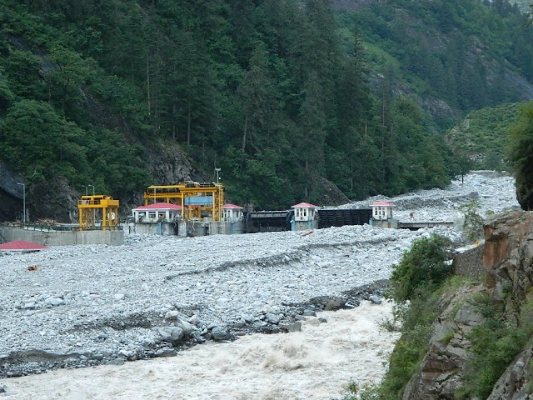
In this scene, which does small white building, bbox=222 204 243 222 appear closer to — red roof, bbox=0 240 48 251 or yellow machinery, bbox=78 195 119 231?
yellow machinery, bbox=78 195 119 231

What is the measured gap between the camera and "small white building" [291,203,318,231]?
200ft

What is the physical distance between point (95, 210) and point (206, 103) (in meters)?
21.6

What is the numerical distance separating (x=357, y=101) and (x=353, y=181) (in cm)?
1088

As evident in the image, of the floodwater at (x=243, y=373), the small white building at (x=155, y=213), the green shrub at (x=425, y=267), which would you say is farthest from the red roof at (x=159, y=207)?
the green shrub at (x=425, y=267)

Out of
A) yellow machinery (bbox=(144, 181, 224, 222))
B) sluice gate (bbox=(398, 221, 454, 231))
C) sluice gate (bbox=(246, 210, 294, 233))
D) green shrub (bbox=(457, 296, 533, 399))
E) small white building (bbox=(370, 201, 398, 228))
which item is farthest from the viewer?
sluice gate (bbox=(246, 210, 294, 233))

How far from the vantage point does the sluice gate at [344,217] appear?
6078 cm

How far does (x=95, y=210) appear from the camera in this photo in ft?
185

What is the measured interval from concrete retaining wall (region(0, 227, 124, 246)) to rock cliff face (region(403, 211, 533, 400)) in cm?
3527

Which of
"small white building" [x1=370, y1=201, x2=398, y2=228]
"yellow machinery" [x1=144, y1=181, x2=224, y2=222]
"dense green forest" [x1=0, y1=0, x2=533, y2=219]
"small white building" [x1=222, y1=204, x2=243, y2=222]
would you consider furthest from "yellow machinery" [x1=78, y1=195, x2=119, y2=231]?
"small white building" [x1=370, y1=201, x2=398, y2=228]

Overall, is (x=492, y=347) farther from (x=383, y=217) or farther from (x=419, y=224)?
(x=383, y=217)

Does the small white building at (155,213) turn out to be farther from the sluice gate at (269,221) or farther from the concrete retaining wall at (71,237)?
the concrete retaining wall at (71,237)

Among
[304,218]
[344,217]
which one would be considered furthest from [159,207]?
[344,217]

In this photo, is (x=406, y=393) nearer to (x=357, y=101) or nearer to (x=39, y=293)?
(x=39, y=293)

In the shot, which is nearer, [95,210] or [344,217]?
[95,210]
